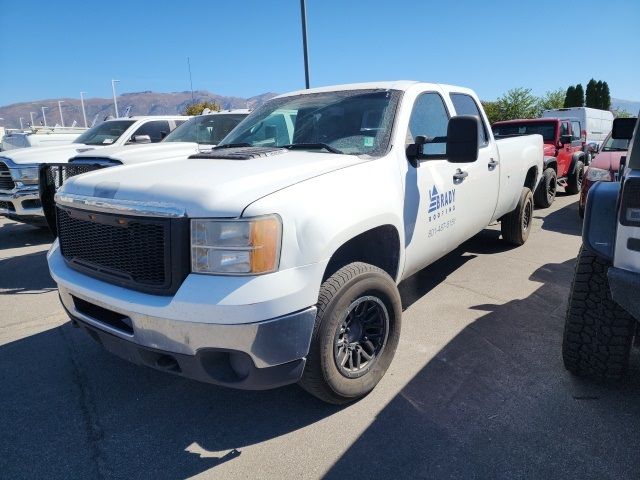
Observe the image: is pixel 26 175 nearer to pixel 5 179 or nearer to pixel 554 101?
pixel 5 179

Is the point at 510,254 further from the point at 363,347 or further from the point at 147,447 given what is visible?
the point at 147,447

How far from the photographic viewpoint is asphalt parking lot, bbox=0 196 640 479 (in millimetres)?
2199

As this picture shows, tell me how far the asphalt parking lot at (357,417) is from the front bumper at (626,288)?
30.8 inches

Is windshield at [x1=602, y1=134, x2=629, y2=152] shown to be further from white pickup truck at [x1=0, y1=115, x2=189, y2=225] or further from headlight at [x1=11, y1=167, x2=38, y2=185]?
headlight at [x1=11, y1=167, x2=38, y2=185]

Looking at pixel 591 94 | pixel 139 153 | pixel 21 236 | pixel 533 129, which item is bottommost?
pixel 21 236

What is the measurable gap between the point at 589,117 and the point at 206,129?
720 inches

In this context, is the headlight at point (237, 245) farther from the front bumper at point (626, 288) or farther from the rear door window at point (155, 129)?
the rear door window at point (155, 129)

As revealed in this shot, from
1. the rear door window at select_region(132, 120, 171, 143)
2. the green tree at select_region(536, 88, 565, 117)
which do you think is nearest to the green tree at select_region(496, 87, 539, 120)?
the green tree at select_region(536, 88, 565, 117)

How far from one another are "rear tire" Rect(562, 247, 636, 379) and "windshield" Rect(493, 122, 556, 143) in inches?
312

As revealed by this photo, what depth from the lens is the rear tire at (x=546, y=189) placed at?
27.7 feet

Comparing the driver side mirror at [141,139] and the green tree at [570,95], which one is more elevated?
the green tree at [570,95]

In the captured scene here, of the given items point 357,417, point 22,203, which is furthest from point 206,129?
point 357,417

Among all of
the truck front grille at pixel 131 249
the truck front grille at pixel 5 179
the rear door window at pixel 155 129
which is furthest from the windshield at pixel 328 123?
the rear door window at pixel 155 129

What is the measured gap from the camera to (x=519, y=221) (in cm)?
568
